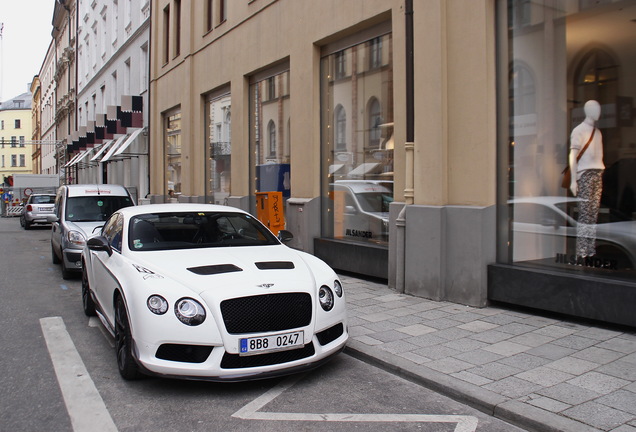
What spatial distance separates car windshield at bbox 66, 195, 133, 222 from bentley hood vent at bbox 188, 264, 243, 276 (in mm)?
7146

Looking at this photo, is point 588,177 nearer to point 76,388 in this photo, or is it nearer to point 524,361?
Result: point 524,361

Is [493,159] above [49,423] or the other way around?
above

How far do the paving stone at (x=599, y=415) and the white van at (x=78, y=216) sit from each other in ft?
27.4

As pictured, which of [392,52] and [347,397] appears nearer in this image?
[347,397]

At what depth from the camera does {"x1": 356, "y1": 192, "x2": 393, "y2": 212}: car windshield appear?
9.14m

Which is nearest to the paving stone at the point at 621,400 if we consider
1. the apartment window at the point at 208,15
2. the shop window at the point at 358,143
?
the shop window at the point at 358,143

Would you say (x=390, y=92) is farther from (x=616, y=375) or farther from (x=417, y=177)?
(x=616, y=375)

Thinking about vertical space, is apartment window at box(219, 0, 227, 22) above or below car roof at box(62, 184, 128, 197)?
above

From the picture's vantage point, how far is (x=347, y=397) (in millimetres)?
4203

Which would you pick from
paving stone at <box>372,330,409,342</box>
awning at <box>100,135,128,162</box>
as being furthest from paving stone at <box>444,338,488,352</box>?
awning at <box>100,135,128,162</box>

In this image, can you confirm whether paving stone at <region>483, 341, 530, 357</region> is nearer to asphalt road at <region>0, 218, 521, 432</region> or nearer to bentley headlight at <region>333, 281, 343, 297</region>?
asphalt road at <region>0, 218, 521, 432</region>

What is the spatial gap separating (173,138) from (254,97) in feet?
21.9

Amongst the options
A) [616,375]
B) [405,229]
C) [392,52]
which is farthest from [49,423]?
[392,52]

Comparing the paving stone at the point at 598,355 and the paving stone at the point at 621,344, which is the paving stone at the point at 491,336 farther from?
the paving stone at the point at 621,344
